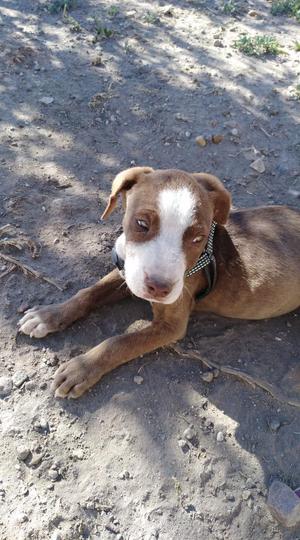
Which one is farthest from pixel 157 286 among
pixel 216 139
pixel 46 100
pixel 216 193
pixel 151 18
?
pixel 151 18

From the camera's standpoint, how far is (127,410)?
2.99 metres

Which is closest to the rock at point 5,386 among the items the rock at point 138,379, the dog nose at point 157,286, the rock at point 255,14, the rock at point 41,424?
the rock at point 41,424

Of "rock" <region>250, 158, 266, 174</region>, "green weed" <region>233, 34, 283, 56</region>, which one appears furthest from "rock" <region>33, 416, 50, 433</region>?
"green weed" <region>233, 34, 283, 56</region>

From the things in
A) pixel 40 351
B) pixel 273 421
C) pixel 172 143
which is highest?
pixel 172 143

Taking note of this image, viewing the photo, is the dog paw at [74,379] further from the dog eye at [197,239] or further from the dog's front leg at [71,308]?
the dog eye at [197,239]

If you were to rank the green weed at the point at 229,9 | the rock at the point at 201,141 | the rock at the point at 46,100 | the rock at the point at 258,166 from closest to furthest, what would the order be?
the rock at the point at 258,166
the rock at the point at 201,141
the rock at the point at 46,100
the green weed at the point at 229,9

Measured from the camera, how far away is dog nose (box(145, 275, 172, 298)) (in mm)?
2545

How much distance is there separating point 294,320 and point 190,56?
12.2 ft

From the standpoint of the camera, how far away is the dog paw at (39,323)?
10.7 ft

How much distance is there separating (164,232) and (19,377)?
129 centimetres

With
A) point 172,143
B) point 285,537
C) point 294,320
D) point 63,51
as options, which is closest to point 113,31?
point 63,51

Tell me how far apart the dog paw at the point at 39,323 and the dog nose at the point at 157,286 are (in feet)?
3.19

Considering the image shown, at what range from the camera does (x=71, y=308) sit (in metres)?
3.35

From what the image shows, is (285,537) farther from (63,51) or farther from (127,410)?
(63,51)
